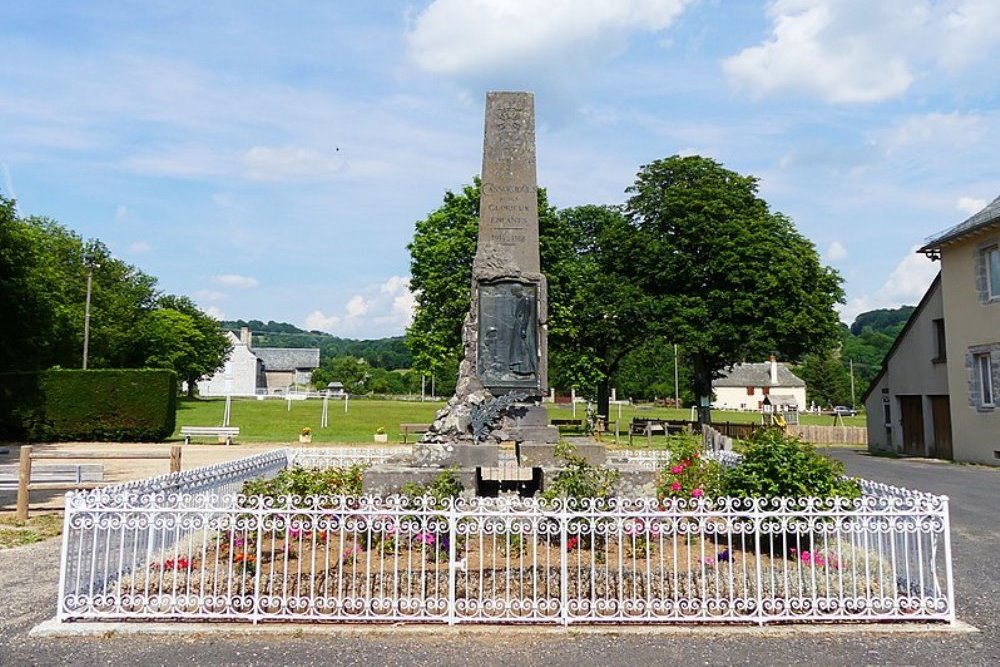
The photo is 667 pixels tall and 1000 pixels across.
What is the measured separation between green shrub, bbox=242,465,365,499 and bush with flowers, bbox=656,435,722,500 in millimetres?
3866

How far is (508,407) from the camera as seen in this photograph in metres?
11.3

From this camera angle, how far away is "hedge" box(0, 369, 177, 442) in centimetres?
2727

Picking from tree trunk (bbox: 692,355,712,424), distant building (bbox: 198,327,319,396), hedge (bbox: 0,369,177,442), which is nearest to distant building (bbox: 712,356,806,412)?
distant building (bbox: 198,327,319,396)

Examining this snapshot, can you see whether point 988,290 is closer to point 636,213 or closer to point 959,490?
point 959,490

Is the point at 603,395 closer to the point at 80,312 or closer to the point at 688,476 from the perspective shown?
the point at 688,476

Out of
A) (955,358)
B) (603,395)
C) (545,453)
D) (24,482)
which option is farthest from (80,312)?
(955,358)

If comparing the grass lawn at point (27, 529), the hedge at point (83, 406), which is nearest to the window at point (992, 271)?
the grass lawn at point (27, 529)

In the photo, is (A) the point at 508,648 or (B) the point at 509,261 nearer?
(A) the point at 508,648

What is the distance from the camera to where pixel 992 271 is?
21.7 m

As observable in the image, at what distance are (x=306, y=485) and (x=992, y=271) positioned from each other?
21782 millimetres

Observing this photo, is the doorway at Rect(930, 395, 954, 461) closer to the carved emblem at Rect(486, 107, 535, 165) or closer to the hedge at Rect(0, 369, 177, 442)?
the carved emblem at Rect(486, 107, 535, 165)

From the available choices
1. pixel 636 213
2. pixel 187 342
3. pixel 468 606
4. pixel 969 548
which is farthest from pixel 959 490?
pixel 187 342

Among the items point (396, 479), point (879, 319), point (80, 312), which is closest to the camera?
point (396, 479)

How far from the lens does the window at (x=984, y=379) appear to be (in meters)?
21.9
